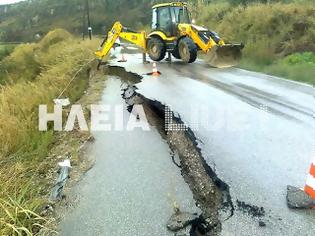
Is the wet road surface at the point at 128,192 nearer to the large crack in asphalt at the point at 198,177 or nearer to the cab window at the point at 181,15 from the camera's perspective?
the large crack in asphalt at the point at 198,177

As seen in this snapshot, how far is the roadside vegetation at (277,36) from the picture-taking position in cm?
1288

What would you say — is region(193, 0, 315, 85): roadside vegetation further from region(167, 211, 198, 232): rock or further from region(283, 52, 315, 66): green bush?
region(167, 211, 198, 232): rock

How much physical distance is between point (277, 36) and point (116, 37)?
254 inches

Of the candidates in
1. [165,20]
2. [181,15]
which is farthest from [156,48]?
[181,15]

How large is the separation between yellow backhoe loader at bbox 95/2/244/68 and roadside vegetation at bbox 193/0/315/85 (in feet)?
3.57

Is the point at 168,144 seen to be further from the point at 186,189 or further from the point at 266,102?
the point at 266,102

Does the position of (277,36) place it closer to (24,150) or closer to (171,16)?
(171,16)

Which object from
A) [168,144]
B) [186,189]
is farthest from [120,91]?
[186,189]

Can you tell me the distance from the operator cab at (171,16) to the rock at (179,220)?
11590 millimetres

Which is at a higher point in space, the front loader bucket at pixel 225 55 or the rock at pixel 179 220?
the front loader bucket at pixel 225 55

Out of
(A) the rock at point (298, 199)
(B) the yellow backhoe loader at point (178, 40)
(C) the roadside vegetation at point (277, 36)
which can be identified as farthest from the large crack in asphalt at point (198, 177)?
(B) the yellow backhoe loader at point (178, 40)

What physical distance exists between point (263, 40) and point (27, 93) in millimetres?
9931

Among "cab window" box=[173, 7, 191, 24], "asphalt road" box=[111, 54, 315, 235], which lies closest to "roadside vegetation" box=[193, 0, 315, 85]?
"asphalt road" box=[111, 54, 315, 235]

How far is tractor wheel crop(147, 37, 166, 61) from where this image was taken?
15.3 metres
